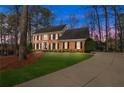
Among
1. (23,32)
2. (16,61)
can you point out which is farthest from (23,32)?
(16,61)

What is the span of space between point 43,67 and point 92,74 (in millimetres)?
1040

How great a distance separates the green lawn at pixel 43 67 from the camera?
4.54 meters

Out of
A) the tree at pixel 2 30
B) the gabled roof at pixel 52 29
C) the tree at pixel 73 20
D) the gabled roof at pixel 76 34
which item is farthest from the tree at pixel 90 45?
the tree at pixel 2 30

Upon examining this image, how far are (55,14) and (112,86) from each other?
1826 mm

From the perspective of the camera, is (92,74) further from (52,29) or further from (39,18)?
(39,18)

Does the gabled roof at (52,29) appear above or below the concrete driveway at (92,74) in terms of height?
above

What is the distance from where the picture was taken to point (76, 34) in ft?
16.6

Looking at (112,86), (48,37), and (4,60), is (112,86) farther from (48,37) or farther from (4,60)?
(4,60)

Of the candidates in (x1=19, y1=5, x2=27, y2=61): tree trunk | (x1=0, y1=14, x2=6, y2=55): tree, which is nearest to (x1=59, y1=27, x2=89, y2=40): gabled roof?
(x1=19, y1=5, x2=27, y2=61): tree trunk

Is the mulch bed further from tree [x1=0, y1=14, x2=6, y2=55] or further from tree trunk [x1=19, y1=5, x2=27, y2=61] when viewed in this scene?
tree [x1=0, y1=14, x2=6, y2=55]

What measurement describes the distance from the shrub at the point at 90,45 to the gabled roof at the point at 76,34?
11 cm

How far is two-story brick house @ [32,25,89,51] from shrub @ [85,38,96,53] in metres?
0.09

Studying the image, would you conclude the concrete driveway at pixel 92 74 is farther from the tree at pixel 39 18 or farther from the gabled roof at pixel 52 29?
the tree at pixel 39 18

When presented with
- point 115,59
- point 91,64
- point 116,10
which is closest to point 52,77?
point 91,64
